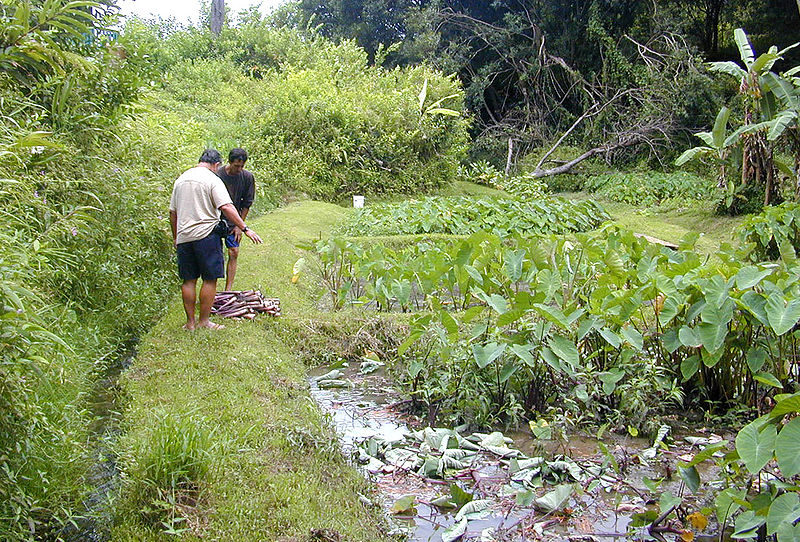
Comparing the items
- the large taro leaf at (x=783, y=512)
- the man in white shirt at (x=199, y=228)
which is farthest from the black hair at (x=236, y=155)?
the large taro leaf at (x=783, y=512)

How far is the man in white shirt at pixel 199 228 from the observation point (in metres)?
5.37

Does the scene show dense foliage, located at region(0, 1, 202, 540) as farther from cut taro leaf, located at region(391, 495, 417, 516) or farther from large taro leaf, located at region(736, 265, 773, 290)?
large taro leaf, located at region(736, 265, 773, 290)

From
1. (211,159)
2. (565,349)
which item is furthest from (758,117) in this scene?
(211,159)

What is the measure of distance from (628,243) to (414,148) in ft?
38.1

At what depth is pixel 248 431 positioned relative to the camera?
11.5ft

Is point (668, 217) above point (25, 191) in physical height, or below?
below

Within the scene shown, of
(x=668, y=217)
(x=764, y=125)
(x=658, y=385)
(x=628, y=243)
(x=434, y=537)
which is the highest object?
(x=764, y=125)

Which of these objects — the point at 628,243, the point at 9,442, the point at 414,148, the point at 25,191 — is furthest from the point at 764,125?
the point at 414,148

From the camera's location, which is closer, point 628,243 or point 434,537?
point 434,537

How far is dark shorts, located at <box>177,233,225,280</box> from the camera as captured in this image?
17.7 feet

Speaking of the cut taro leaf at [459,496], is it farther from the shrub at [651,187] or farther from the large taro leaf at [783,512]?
the shrub at [651,187]

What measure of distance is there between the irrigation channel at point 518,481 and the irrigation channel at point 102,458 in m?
1.25

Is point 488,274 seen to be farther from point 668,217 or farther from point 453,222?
point 668,217

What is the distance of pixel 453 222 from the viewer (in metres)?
11.3
